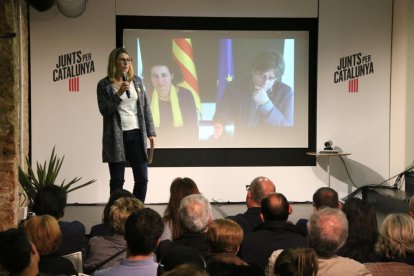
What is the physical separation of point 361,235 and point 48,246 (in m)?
1.50

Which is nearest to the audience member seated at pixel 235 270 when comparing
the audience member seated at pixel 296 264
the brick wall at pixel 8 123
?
the audience member seated at pixel 296 264

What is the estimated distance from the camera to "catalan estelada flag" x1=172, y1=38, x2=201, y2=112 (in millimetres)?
6352

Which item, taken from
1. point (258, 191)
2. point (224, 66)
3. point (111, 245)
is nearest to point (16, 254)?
point (111, 245)

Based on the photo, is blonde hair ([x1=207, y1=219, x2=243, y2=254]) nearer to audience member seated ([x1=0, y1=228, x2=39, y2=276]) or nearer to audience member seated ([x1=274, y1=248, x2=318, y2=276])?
audience member seated ([x1=274, y1=248, x2=318, y2=276])

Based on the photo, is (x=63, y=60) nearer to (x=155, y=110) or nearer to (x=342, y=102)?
(x=155, y=110)

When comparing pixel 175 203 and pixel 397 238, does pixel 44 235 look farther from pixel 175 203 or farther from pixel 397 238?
pixel 397 238

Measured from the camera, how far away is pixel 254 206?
142 inches

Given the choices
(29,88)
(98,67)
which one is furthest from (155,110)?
(29,88)

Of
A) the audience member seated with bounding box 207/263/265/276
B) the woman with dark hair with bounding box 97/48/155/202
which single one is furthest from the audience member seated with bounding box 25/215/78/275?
the woman with dark hair with bounding box 97/48/155/202

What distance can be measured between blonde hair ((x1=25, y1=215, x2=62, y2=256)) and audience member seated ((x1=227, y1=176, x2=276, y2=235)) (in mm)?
1246

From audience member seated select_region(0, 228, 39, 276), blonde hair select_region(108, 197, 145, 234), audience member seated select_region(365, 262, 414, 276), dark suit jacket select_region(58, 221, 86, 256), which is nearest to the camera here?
audience member seated select_region(0, 228, 39, 276)

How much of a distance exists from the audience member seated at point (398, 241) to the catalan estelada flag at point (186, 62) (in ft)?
13.0

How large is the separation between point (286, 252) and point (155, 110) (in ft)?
14.8

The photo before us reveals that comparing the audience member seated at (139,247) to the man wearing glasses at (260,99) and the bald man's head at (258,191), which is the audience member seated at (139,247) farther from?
the man wearing glasses at (260,99)
